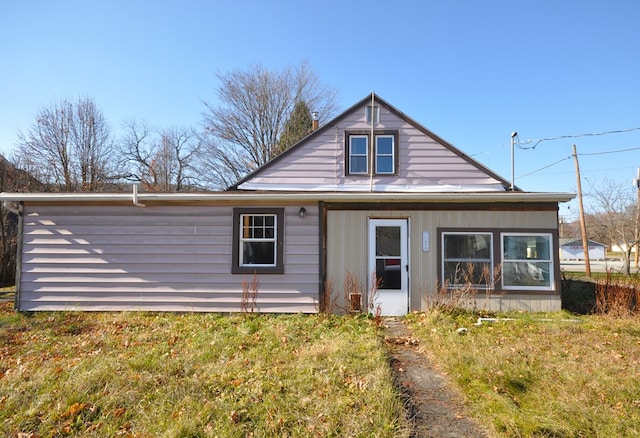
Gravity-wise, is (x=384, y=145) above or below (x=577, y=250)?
above

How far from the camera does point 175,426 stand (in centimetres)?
297

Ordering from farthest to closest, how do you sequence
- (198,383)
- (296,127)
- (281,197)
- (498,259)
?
(296,127) → (498,259) → (281,197) → (198,383)

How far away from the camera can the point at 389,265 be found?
7656 mm

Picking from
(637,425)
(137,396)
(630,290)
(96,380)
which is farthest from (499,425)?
(630,290)

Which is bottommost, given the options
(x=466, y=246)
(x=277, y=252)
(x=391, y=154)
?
(x=277, y=252)

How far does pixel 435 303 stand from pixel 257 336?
4.00 m

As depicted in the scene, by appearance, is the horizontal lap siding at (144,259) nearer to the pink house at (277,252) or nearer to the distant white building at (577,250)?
the pink house at (277,252)

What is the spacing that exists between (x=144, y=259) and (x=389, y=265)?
5.57 m

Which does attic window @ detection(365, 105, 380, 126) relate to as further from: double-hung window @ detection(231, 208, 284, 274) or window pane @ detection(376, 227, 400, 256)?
double-hung window @ detection(231, 208, 284, 274)

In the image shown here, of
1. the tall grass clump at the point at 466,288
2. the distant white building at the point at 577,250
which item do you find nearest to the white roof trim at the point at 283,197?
the tall grass clump at the point at 466,288

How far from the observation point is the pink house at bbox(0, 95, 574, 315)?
24.7ft

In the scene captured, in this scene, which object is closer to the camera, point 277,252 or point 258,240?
point 277,252

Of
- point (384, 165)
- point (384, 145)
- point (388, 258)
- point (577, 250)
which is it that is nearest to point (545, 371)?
point (388, 258)

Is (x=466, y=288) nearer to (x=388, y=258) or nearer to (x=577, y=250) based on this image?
(x=388, y=258)
